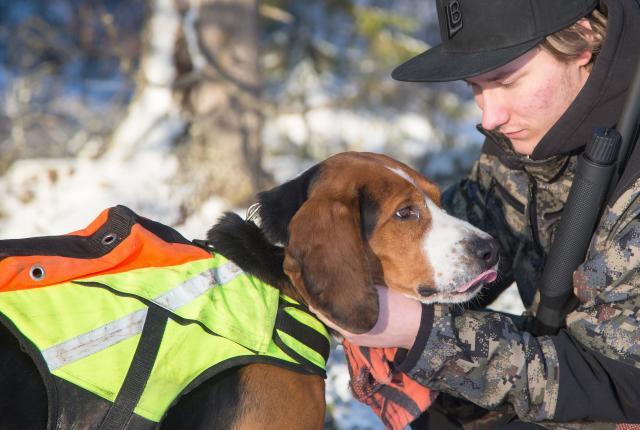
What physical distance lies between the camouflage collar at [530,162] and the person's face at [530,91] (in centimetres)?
9

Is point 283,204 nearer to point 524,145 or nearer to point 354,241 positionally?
point 354,241

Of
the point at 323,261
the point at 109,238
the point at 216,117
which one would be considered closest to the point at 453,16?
the point at 323,261

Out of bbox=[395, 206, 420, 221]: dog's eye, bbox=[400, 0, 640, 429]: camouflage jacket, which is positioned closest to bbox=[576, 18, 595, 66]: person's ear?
bbox=[400, 0, 640, 429]: camouflage jacket

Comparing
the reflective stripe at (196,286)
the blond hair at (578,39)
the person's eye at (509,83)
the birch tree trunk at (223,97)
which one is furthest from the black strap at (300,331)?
the birch tree trunk at (223,97)

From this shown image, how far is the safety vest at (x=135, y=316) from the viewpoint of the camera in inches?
91.4

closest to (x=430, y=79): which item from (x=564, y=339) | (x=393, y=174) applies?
(x=393, y=174)

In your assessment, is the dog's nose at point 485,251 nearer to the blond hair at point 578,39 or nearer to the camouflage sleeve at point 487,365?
the camouflage sleeve at point 487,365

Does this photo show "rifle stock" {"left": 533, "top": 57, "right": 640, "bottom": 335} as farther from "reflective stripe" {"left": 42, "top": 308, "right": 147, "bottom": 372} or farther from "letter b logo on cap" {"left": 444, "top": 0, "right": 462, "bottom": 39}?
"reflective stripe" {"left": 42, "top": 308, "right": 147, "bottom": 372}

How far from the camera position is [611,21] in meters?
2.72

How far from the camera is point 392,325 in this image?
2.75 meters

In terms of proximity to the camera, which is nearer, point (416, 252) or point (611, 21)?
point (611, 21)

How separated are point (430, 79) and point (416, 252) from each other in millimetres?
750

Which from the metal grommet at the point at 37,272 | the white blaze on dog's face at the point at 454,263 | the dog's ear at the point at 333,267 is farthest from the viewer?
the white blaze on dog's face at the point at 454,263

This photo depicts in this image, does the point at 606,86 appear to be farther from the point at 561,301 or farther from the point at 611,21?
the point at 561,301
